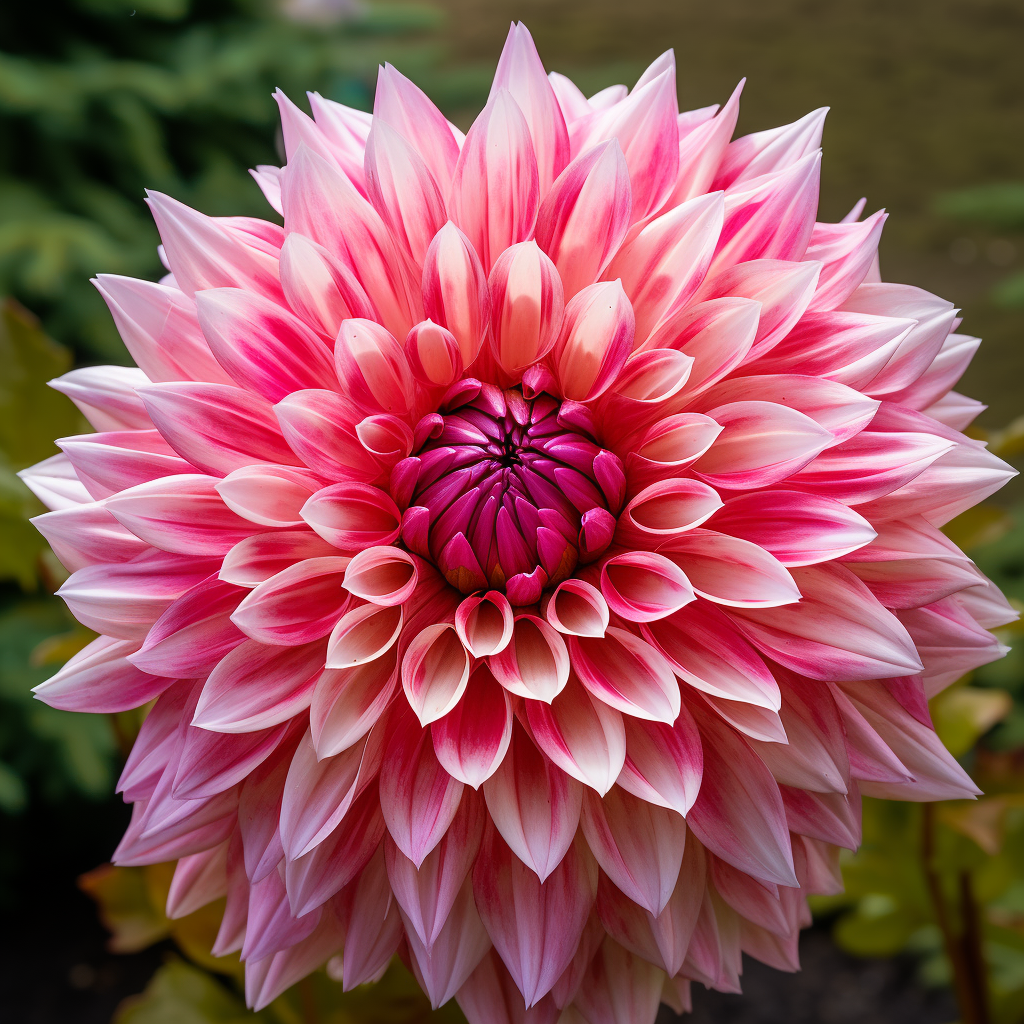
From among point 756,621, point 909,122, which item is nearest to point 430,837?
point 756,621

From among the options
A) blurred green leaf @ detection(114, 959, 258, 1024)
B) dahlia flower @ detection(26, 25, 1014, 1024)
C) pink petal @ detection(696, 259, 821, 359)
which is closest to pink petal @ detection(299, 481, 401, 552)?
dahlia flower @ detection(26, 25, 1014, 1024)

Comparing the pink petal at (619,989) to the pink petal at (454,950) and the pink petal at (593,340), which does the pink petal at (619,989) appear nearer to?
the pink petal at (454,950)

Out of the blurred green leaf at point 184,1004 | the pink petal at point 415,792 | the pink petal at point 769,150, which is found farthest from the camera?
the blurred green leaf at point 184,1004

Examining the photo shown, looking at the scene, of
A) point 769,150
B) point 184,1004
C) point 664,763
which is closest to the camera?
point 664,763

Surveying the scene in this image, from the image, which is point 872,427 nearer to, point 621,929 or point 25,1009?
point 621,929

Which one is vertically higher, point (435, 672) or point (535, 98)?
point (535, 98)

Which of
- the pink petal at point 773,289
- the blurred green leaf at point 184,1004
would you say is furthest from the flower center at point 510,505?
the blurred green leaf at point 184,1004

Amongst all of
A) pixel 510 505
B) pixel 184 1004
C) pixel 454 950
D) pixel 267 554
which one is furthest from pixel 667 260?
pixel 184 1004

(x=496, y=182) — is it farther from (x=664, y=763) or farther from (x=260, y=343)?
(x=664, y=763)
